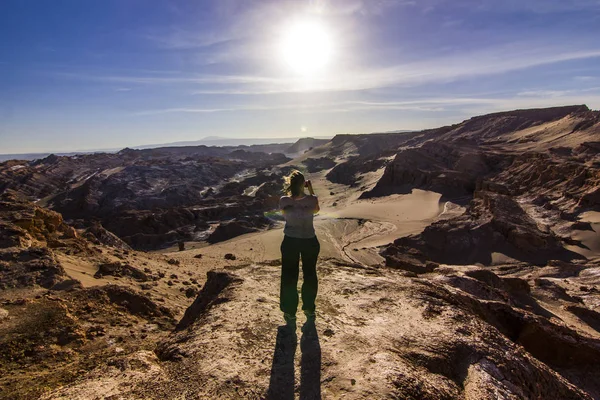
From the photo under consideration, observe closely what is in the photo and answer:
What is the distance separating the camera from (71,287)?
5.73 m

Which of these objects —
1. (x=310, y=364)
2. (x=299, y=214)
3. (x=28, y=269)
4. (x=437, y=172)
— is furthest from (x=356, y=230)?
(x=310, y=364)

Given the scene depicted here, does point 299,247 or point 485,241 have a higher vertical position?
point 299,247

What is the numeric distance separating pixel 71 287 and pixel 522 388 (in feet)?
20.0

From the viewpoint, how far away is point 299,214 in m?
3.73

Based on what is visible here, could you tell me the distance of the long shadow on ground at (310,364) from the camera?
251 cm

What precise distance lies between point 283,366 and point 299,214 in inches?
58.0

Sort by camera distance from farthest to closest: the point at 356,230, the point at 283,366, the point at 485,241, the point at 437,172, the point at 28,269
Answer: the point at 437,172 < the point at 356,230 < the point at 485,241 < the point at 28,269 < the point at 283,366

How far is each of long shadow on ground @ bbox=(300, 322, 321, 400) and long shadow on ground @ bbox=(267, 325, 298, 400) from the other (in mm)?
77

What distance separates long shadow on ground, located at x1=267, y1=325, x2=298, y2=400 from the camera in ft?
8.20

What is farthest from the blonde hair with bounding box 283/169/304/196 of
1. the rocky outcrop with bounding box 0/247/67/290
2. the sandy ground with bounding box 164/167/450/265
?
the sandy ground with bounding box 164/167/450/265

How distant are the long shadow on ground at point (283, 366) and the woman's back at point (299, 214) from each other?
0.94 metres

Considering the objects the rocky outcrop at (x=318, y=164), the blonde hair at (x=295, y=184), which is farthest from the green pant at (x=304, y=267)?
the rocky outcrop at (x=318, y=164)

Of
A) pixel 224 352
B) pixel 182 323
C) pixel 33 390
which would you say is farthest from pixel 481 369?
pixel 33 390

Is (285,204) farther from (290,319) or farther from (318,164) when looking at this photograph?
(318,164)
